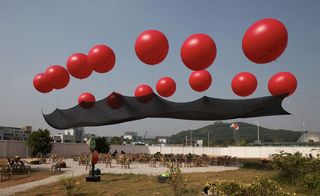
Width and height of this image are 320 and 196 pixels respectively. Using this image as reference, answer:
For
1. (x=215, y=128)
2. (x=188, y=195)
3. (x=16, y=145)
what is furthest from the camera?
(x=215, y=128)

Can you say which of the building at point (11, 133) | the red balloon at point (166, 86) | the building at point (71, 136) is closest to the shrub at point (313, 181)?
the red balloon at point (166, 86)

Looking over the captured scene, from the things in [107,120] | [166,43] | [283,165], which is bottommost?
[283,165]

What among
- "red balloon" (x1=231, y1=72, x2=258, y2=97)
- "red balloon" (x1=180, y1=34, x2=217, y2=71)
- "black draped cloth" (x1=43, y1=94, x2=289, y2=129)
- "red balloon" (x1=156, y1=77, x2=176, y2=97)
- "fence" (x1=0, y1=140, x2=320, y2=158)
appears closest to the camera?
"red balloon" (x1=180, y1=34, x2=217, y2=71)

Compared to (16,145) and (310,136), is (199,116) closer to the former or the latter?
(16,145)

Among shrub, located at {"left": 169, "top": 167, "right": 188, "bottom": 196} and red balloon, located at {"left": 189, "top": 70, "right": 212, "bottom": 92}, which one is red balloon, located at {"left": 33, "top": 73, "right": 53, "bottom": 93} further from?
shrub, located at {"left": 169, "top": 167, "right": 188, "bottom": 196}

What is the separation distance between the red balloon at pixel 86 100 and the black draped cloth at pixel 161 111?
0.17 metres

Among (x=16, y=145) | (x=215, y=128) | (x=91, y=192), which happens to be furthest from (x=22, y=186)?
(x=215, y=128)

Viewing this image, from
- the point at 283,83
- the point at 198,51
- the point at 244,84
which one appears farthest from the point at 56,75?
the point at 283,83

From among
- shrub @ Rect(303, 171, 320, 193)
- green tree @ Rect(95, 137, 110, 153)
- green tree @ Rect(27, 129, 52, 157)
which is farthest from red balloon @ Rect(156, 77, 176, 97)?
green tree @ Rect(95, 137, 110, 153)

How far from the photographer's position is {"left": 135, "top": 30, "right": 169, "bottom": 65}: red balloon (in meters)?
9.33

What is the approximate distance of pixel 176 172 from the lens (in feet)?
21.9

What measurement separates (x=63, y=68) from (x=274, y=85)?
754cm

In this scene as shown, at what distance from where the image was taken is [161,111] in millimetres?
15180

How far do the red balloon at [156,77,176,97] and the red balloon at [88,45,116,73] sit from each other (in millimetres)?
2952
